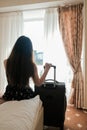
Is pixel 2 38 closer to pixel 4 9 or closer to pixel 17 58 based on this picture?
pixel 4 9

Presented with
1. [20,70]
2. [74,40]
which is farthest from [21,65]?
[74,40]

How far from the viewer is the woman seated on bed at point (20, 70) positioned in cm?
153

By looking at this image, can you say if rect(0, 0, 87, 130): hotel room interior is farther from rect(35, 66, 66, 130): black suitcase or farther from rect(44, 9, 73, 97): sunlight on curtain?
rect(35, 66, 66, 130): black suitcase

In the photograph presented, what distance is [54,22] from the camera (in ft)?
11.8

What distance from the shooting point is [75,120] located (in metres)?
2.74

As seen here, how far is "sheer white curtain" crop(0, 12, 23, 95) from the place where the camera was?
3.85 meters

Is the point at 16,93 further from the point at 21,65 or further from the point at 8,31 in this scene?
the point at 8,31

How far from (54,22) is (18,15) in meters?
0.88

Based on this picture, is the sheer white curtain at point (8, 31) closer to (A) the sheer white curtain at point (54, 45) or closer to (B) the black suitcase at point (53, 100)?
(A) the sheer white curtain at point (54, 45)

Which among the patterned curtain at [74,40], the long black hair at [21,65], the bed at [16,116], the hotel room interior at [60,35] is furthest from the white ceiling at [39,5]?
the bed at [16,116]

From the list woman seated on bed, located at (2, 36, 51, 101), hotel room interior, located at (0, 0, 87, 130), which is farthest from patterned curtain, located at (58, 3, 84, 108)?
woman seated on bed, located at (2, 36, 51, 101)

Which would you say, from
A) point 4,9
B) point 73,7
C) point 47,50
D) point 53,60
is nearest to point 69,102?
point 53,60

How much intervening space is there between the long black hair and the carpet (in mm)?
1135

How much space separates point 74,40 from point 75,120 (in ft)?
5.09
